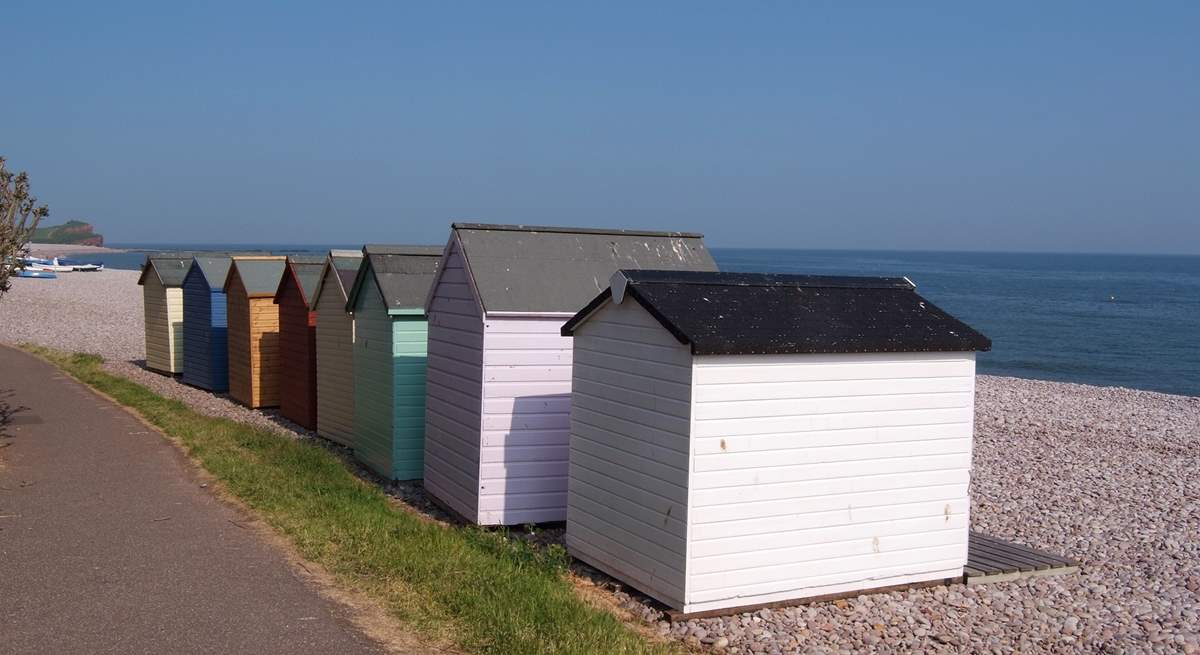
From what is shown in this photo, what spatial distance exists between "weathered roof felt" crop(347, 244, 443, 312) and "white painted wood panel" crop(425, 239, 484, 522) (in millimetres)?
972

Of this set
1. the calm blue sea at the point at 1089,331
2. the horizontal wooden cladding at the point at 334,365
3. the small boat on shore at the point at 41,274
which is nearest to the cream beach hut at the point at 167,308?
the calm blue sea at the point at 1089,331

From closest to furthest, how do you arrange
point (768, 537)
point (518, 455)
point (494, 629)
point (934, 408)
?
point (494, 629), point (768, 537), point (934, 408), point (518, 455)

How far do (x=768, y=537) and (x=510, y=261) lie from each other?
4074 millimetres

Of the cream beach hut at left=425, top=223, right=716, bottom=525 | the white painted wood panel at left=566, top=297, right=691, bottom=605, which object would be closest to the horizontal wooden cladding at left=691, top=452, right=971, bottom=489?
the white painted wood panel at left=566, top=297, right=691, bottom=605

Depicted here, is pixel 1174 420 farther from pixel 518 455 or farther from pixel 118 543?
pixel 118 543

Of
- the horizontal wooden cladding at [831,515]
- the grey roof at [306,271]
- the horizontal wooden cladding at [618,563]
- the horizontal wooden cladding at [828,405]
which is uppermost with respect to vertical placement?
the grey roof at [306,271]

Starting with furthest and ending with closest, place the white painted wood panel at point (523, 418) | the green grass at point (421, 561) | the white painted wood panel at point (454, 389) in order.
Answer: the white painted wood panel at point (454, 389) < the white painted wood panel at point (523, 418) < the green grass at point (421, 561)

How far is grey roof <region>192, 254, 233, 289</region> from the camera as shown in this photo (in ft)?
68.8

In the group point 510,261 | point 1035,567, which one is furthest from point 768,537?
point 510,261

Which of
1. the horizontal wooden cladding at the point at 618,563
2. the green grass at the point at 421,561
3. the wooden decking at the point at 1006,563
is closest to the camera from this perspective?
the green grass at the point at 421,561

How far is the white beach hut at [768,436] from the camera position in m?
7.86

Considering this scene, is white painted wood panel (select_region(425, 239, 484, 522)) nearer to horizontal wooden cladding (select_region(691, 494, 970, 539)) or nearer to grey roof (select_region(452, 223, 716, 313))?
grey roof (select_region(452, 223, 716, 313))

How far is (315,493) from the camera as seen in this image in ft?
35.9

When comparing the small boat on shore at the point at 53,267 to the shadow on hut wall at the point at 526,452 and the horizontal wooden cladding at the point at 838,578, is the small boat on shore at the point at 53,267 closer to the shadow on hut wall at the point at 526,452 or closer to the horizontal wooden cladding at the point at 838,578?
the shadow on hut wall at the point at 526,452
